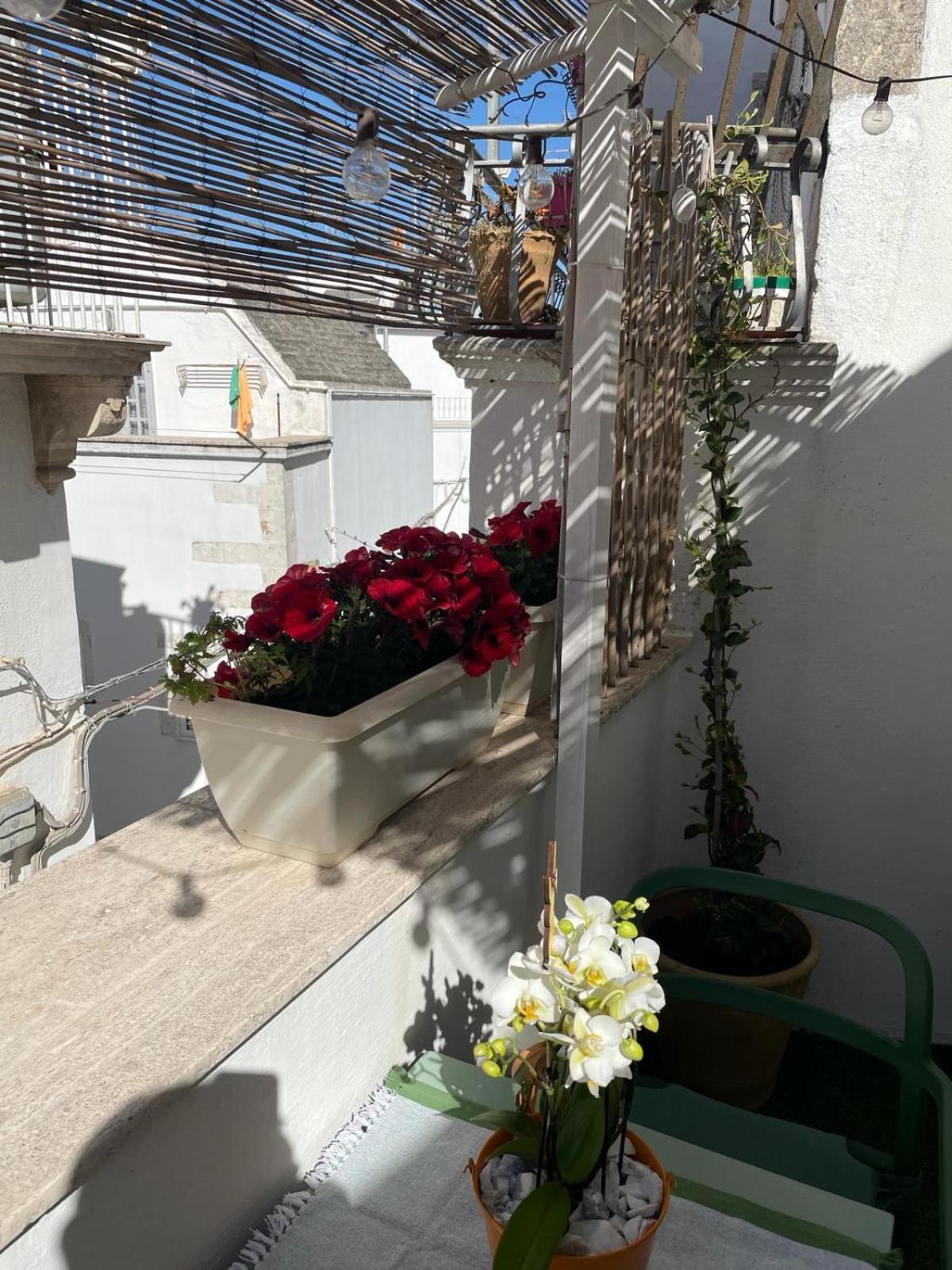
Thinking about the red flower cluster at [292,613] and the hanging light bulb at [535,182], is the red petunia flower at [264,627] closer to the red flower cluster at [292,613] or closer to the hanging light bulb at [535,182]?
the red flower cluster at [292,613]

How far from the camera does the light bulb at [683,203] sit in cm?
213

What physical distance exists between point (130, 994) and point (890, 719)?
2.20m

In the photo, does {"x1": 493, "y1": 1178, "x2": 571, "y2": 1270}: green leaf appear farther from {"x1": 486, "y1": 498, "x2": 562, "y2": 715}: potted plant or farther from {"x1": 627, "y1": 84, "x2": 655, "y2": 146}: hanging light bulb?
{"x1": 627, "y1": 84, "x2": 655, "y2": 146}: hanging light bulb

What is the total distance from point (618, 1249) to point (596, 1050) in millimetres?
246

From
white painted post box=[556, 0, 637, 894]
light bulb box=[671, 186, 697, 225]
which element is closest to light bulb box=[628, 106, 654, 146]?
light bulb box=[671, 186, 697, 225]

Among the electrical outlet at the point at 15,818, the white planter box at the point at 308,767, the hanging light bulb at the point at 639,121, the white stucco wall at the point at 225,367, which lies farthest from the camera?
the white stucco wall at the point at 225,367

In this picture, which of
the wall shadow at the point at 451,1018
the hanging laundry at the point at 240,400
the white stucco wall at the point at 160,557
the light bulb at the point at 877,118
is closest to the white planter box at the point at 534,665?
the wall shadow at the point at 451,1018

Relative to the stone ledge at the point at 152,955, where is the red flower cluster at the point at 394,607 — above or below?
above

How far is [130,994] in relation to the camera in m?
1.06

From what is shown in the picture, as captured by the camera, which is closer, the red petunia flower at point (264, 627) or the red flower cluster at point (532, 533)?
the red petunia flower at point (264, 627)

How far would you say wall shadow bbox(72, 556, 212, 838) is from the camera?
888 centimetres

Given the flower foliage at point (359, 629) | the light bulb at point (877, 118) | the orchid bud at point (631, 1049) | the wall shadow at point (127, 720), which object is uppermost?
the light bulb at point (877, 118)

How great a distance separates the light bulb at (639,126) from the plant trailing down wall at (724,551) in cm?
35

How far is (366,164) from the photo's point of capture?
1.51m
